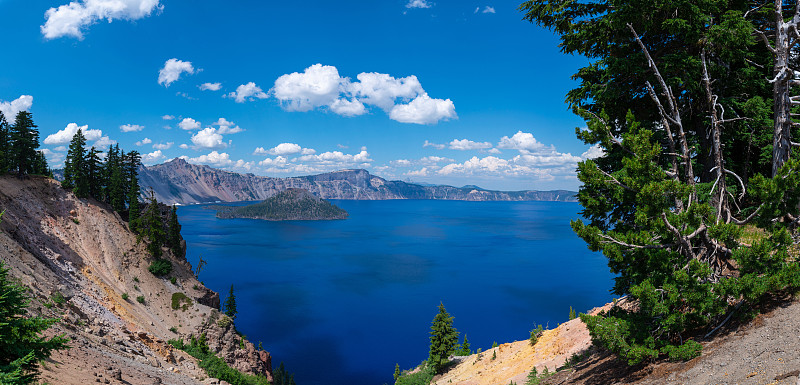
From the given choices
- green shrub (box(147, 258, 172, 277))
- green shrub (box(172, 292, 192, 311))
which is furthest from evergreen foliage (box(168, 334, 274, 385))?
green shrub (box(147, 258, 172, 277))

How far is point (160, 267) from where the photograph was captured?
56.9m

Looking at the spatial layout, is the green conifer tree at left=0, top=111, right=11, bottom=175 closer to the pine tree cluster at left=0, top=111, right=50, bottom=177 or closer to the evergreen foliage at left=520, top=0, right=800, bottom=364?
the pine tree cluster at left=0, top=111, right=50, bottom=177

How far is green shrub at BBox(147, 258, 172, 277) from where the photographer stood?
56.5 metres

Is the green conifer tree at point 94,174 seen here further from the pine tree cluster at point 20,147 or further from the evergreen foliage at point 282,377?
the evergreen foliage at point 282,377

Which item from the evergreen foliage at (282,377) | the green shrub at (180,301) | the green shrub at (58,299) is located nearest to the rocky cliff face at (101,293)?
the green shrub at (58,299)

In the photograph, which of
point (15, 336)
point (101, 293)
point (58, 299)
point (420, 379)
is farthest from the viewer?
point (101, 293)

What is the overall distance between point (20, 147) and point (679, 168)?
73.4 metres

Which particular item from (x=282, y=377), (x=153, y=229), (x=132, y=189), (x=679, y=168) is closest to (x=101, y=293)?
(x=153, y=229)

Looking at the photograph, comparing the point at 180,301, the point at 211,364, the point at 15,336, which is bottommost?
the point at 211,364

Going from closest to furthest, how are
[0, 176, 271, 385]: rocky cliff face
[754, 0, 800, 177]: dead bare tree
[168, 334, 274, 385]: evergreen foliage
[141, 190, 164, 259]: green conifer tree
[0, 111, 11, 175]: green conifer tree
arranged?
[754, 0, 800, 177]: dead bare tree, [0, 176, 271, 385]: rocky cliff face, [168, 334, 274, 385]: evergreen foliage, [0, 111, 11, 175]: green conifer tree, [141, 190, 164, 259]: green conifer tree

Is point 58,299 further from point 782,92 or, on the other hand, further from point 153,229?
point 782,92

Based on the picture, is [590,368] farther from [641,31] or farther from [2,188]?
[2,188]

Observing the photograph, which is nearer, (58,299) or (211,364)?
(58,299)

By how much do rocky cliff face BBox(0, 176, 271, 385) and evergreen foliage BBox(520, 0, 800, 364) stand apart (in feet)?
82.2
